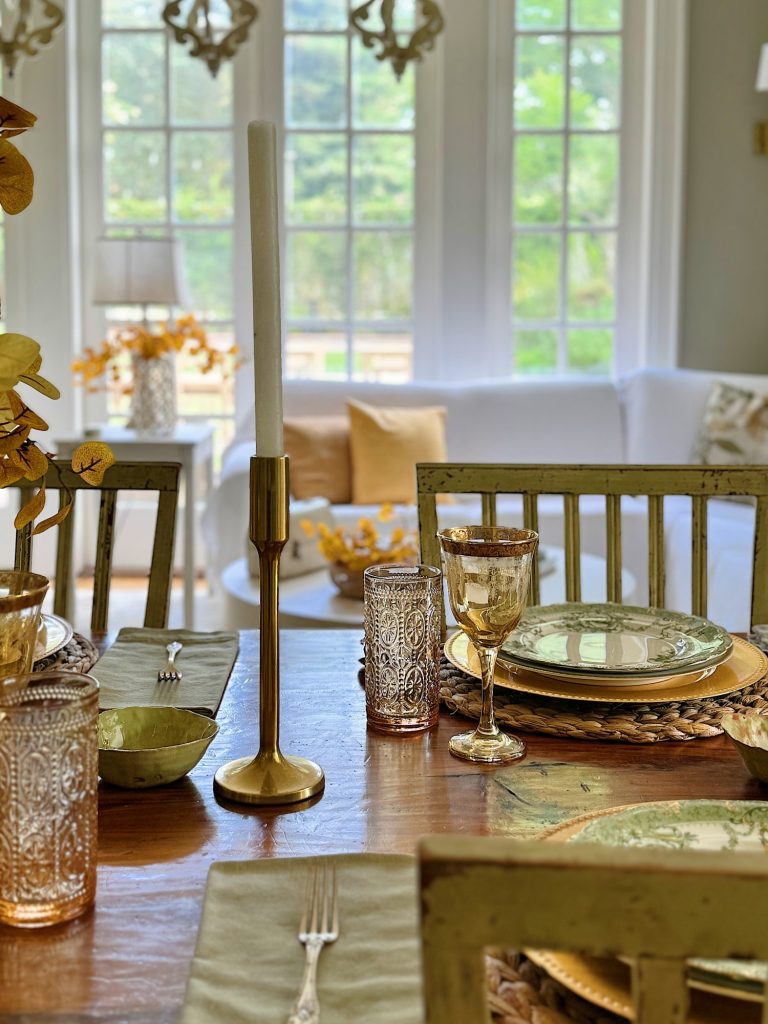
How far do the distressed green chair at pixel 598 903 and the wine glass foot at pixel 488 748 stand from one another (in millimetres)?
549

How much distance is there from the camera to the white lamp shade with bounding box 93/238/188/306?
4.06m

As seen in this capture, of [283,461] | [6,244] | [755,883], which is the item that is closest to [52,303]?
[6,244]

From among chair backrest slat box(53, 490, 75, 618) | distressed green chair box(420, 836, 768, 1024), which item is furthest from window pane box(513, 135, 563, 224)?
distressed green chair box(420, 836, 768, 1024)

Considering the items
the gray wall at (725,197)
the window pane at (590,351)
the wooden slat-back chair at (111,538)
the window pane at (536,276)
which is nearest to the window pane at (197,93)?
the window pane at (536,276)

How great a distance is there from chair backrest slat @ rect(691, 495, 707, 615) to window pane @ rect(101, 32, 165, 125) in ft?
12.5

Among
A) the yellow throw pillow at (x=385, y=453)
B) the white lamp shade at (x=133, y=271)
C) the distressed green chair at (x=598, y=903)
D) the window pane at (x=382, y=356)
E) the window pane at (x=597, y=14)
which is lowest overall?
the yellow throw pillow at (x=385, y=453)

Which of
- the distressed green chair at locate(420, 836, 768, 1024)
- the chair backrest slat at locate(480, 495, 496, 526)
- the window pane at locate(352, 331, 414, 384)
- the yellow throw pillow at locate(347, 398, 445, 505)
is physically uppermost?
the window pane at locate(352, 331, 414, 384)

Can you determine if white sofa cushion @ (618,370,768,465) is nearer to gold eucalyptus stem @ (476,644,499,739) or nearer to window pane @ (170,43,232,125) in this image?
window pane @ (170,43,232,125)

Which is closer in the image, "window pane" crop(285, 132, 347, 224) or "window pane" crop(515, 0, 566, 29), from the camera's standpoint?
"window pane" crop(515, 0, 566, 29)

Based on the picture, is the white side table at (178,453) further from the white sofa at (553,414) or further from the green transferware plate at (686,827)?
the green transferware plate at (686,827)

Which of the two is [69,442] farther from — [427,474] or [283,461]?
[283,461]

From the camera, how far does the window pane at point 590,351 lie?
4824mm

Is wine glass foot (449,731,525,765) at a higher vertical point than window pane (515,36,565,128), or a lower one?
lower

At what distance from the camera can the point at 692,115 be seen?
4.51m
